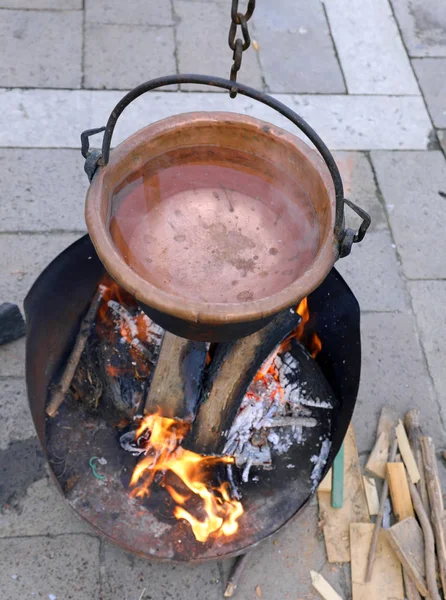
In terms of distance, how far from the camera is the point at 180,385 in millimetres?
2504

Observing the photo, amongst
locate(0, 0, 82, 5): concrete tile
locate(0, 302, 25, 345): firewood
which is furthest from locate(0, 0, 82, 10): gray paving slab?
locate(0, 302, 25, 345): firewood

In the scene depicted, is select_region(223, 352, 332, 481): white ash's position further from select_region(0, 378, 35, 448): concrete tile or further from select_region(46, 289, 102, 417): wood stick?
select_region(0, 378, 35, 448): concrete tile

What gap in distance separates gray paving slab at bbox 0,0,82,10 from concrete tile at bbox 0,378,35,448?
304 cm

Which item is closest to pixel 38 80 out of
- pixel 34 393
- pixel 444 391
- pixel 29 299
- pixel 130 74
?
pixel 130 74

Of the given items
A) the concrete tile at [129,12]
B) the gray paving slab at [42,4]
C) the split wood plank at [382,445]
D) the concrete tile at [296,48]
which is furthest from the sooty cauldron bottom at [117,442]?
the gray paving slab at [42,4]

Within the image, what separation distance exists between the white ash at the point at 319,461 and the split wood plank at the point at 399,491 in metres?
0.35

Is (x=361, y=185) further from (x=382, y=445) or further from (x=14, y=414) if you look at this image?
(x=14, y=414)

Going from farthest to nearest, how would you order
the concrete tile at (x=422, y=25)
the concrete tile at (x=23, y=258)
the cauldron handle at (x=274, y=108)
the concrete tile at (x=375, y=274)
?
the concrete tile at (x=422, y=25) < the concrete tile at (x=375, y=274) < the concrete tile at (x=23, y=258) < the cauldron handle at (x=274, y=108)

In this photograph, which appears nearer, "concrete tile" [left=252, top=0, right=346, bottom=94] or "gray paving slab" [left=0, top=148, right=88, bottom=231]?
"gray paving slab" [left=0, top=148, right=88, bottom=231]

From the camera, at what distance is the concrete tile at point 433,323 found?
3205 millimetres

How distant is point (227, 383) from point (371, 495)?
90 centimetres

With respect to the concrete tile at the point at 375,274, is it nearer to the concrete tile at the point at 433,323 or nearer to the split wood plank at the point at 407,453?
the concrete tile at the point at 433,323

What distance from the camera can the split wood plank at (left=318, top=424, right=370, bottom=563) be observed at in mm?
2637

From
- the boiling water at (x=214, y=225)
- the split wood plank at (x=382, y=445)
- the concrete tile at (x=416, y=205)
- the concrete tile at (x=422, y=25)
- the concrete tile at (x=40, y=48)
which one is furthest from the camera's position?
the concrete tile at (x=422, y=25)
